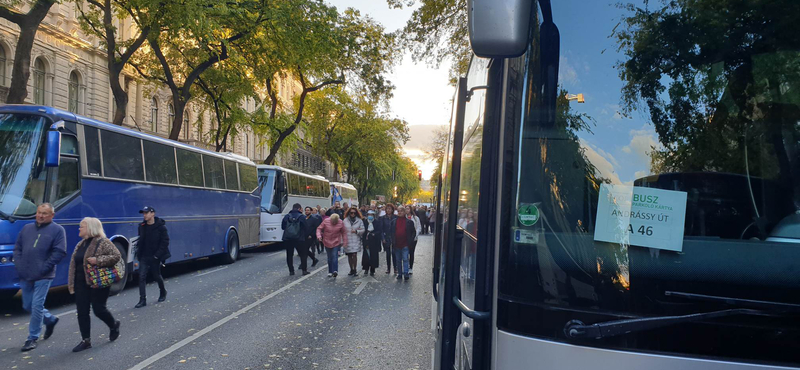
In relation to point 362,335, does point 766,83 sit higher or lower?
higher

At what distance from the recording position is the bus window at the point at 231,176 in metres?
20.4

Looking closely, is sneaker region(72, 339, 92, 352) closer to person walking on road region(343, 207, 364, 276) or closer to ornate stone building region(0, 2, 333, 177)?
person walking on road region(343, 207, 364, 276)

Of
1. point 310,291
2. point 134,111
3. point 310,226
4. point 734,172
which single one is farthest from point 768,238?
point 134,111

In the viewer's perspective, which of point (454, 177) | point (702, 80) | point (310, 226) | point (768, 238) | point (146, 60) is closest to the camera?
point (768, 238)

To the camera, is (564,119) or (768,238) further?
(564,119)

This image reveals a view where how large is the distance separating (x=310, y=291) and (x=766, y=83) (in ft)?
36.1

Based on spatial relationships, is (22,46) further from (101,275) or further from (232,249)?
(101,275)

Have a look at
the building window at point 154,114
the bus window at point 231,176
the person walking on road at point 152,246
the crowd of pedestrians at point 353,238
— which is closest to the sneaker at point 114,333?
the person walking on road at point 152,246

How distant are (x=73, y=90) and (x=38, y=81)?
3079 mm

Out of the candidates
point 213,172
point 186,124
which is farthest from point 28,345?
point 186,124

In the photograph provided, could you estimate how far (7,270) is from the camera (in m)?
10.3

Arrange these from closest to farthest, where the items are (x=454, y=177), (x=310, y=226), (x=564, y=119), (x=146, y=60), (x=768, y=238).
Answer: (x=768, y=238) → (x=564, y=119) → (x=454, y=177) → (x=310, y=226) → (x=146, y=60)

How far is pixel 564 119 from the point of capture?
246 cm

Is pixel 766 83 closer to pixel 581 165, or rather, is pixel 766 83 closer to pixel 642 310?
pixel 581 165
